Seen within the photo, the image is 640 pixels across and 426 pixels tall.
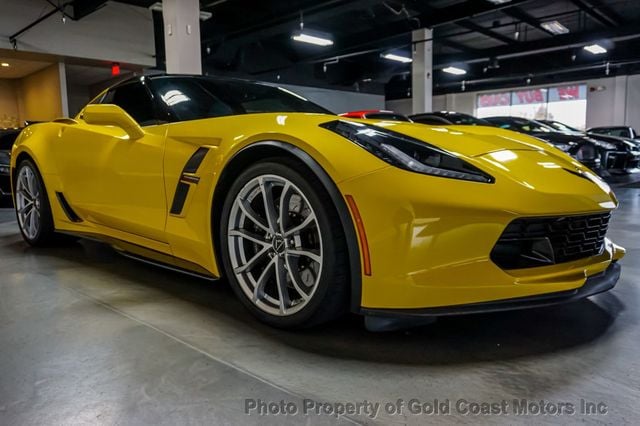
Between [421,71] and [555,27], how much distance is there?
12.9 feet

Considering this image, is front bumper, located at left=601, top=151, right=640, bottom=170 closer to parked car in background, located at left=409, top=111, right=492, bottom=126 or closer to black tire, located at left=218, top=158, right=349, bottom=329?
parked car in background, located at left=409, top=111, right=492, bottom=126

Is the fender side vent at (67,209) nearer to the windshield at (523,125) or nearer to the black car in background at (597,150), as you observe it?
the black car in background at (597,150)

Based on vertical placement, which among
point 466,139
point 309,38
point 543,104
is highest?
point 309,38

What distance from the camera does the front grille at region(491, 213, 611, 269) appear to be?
1484 millimetres

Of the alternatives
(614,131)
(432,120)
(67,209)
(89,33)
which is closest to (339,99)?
(614,131)

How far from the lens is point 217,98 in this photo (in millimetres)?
2469

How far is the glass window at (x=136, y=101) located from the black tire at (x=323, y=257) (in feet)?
3.08

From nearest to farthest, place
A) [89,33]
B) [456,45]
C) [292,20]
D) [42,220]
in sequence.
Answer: [42,220], [89,33], [292,20], [456,45]

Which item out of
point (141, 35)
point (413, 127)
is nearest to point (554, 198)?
point (413, 127)

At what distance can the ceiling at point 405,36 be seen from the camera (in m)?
10.8

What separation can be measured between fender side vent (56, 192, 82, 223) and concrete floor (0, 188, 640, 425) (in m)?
0.75

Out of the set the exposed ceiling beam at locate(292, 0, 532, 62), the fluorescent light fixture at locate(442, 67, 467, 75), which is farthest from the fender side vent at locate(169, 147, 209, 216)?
the fluorescent light fixture at locate(442, 67, 467, 75)

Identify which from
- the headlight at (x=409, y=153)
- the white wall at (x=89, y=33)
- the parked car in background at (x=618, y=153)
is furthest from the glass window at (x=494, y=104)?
the headlight at (x=409, y=153)

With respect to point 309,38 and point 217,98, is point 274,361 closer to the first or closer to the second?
point 217,98
